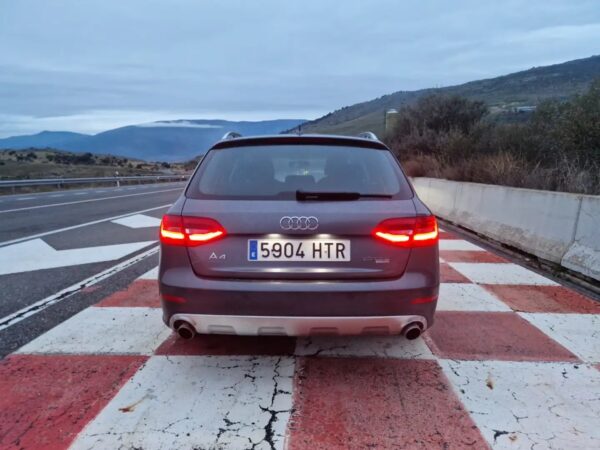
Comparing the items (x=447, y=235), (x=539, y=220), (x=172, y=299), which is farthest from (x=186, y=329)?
(x=447, y=235)

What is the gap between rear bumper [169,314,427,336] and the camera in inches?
98.3

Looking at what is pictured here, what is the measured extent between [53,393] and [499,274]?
193 inches

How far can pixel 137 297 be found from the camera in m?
4.36

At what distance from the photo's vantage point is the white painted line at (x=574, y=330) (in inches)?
126

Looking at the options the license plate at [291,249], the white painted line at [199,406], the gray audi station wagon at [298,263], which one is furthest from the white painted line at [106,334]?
the license plate at [291,249]

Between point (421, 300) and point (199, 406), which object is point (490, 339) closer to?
point (421, 300)

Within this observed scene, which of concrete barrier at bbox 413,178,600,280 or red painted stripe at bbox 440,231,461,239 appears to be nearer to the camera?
concrete barrier at bbox 413,178,600,280

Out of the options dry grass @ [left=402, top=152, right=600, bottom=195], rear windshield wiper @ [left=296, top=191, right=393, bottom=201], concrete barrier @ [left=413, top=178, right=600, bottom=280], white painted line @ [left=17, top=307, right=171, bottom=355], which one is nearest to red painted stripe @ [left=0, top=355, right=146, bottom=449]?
white painted line @ [left=17, top=307, right=171, bottom=355]

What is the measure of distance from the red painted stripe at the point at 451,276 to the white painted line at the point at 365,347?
71.3 inches

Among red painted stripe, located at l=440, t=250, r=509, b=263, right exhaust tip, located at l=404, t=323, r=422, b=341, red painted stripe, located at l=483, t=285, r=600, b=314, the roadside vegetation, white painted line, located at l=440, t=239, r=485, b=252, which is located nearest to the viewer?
right exhaust tip, located at l=404, t=323, r=422, b=341

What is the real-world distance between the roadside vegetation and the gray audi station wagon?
4858 millimetres

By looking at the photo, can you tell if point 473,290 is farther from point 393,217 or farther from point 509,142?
point 509,142

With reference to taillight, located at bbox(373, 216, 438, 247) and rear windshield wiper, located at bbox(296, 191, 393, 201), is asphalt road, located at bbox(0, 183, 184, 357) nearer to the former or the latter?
rear windshield wiper, located at bbox(296, 191, 393, 201)

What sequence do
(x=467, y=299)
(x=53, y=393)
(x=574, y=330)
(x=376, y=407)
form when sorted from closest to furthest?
(x=376, y=407) < (x=53, y=393) < (x=574, y=330) < (x=467, y=299)
